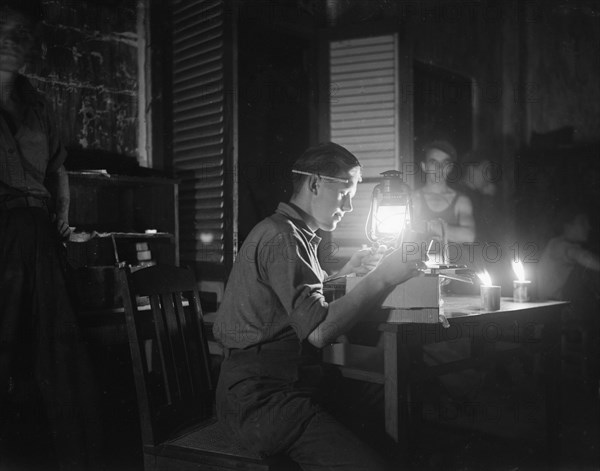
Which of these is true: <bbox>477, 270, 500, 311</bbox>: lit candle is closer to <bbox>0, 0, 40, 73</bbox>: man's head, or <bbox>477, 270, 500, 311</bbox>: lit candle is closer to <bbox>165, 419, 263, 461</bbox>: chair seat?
A: <bbox>165, 419, 263, 461</bbox>: chair seat

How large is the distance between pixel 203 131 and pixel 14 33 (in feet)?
5.41

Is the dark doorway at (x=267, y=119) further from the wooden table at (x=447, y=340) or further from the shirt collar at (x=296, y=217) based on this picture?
the shirt collar at (x=296, y=217)

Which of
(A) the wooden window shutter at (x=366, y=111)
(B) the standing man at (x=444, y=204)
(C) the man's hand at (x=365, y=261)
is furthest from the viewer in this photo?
(B) the standing man at (x=444, y=204)

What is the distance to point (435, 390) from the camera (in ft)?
14.8

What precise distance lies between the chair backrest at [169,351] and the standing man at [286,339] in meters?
0.24

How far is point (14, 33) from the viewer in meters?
3.21

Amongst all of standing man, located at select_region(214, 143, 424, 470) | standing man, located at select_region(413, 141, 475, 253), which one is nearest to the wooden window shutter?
standing man, located at select_region(413, 141, 475, 253)

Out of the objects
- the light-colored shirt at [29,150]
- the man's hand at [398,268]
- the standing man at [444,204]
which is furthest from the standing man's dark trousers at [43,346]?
the standing man at [444,204]

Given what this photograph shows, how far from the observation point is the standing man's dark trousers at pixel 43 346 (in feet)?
9.87

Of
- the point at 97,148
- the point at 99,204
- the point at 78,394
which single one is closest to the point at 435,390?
the point at 78,394

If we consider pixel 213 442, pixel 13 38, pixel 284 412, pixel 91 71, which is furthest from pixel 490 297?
pixel 91 71

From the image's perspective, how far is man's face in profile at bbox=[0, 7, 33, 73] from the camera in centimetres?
317

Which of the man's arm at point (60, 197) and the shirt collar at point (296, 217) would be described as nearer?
the shirt collar at point (296, 217)

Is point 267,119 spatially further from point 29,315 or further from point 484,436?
point 484,436
